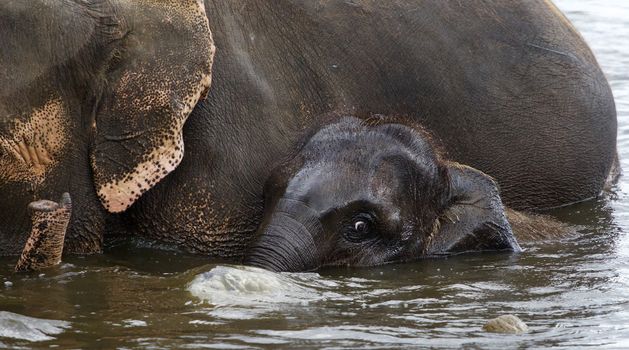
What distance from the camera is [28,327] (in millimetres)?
5512

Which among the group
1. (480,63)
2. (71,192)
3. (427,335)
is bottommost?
(427,335)

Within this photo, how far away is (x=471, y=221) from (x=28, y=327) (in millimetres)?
2623

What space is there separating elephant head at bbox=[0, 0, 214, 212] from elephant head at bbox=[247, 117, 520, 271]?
1.86 ft

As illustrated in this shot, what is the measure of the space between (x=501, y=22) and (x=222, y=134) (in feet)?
5.41

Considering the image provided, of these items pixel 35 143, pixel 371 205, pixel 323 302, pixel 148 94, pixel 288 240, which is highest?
pixel 148 94

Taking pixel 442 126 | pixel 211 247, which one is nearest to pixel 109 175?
pixel 211 247

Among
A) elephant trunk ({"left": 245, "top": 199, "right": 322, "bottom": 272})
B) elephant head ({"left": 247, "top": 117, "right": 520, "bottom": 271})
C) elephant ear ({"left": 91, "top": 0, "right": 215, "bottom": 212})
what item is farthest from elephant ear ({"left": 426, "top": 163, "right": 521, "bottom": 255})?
elephant ear ({"left": 91, "top": 0, "right": 215, "bottom": 212})

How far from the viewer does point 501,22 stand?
7.93 meters

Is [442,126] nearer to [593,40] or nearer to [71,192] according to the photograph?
[71,192]

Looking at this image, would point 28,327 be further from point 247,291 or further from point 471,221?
point 471,221

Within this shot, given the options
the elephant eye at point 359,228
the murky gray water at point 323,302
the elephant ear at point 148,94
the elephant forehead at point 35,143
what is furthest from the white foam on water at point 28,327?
the elephant eye at point 359,228

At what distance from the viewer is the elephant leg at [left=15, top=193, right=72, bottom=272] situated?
6.45 meters

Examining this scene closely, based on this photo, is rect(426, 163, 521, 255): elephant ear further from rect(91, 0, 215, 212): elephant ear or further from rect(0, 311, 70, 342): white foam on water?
rect(0, 311, 70, 342): white foam on water

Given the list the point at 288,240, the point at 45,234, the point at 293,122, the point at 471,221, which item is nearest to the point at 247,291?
the point at 288,240
